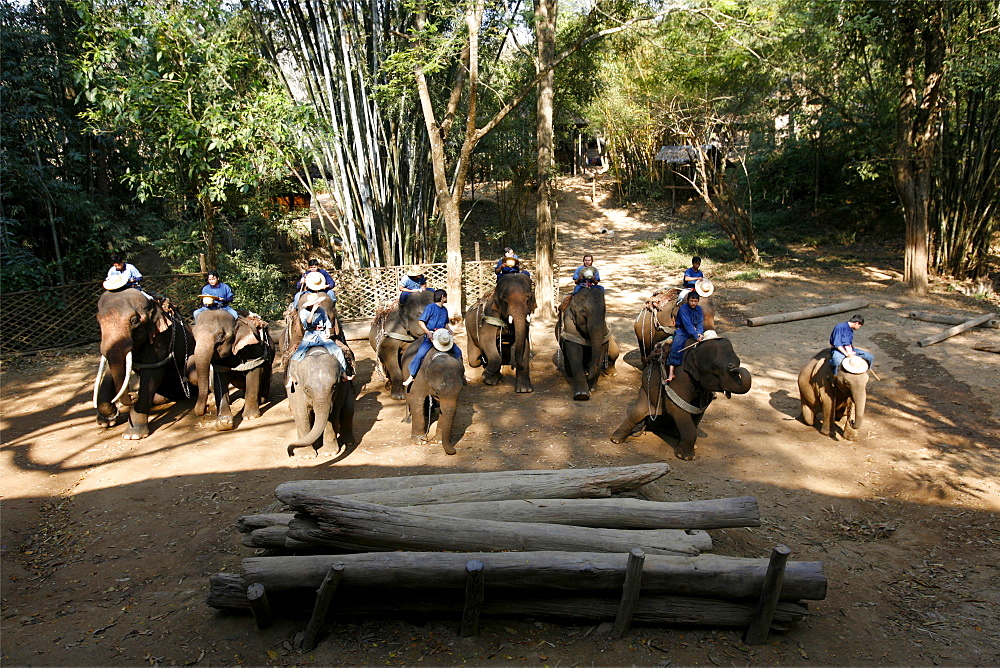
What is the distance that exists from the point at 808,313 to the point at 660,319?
5397 mm

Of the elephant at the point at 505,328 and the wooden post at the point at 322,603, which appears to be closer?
the wooden post at the point at 322,603

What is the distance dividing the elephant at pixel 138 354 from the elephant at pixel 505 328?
406 centimetres

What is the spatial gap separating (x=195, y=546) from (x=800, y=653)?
459 cm

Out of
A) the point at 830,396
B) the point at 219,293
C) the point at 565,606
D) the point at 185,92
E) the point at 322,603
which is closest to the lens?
the point at 322,603

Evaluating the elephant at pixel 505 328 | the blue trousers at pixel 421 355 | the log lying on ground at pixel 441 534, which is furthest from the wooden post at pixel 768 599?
the elephant at pixel 505 328

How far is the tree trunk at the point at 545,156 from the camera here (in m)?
11.8

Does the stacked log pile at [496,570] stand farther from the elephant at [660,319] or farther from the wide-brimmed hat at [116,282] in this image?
the elephant at [660,319]

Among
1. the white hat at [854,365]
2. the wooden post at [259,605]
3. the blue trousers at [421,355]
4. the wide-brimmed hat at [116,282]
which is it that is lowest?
the wooden post at [259,605]

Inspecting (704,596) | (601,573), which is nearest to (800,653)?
(704,596)

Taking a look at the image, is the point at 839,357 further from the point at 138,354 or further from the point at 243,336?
the point at 138,354

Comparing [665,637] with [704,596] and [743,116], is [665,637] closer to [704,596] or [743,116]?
[704,596]

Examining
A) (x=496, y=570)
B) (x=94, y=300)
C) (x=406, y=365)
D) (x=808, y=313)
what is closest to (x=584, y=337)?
(x=406, y=365)

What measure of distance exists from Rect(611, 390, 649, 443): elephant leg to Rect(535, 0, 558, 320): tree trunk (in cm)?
597

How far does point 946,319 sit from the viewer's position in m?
11.2
